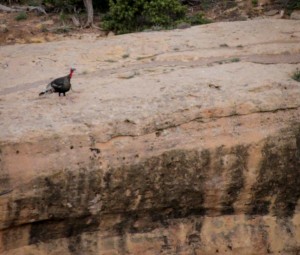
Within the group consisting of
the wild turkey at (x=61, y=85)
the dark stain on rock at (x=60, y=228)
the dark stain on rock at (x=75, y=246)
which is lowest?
the dark stain on rock at (x=75, y=246)

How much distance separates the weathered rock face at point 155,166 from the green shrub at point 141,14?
7405 millimetres

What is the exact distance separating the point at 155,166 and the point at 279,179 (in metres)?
2.36

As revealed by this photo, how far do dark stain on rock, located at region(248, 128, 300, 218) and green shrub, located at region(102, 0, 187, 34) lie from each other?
9.08 meters

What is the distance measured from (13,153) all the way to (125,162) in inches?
70.5

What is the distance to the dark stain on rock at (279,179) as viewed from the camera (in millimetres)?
9445

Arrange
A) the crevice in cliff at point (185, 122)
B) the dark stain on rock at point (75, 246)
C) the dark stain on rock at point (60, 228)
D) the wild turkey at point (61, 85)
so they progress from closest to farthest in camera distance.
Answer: the crevice in cliff at point (185, 122) → the dark stain on rock at point (60, 228) → the dark stain on rock at point (75, 246) → the wild turkey at point (61, 85)

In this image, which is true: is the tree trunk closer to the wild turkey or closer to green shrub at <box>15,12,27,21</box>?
green shrub at <box>15,12,27,21</box>

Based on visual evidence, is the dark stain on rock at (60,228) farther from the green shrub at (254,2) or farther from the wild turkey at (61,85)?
the green shrub at (254,2)

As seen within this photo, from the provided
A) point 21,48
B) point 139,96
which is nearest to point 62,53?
point 21,48

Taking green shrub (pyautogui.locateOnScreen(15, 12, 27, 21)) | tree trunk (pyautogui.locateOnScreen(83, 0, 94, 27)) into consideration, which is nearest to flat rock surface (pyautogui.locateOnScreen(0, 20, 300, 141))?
tree trunk (pyautogui.locateOnScreen(83, 0, 94, 27))

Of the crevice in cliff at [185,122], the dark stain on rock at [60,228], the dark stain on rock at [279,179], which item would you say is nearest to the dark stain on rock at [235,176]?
the dark stain on rock at [279,179]

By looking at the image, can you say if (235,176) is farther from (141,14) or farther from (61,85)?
(141,14)

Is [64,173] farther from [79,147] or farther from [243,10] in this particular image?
[243,10]

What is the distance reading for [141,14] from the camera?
18172 mm
